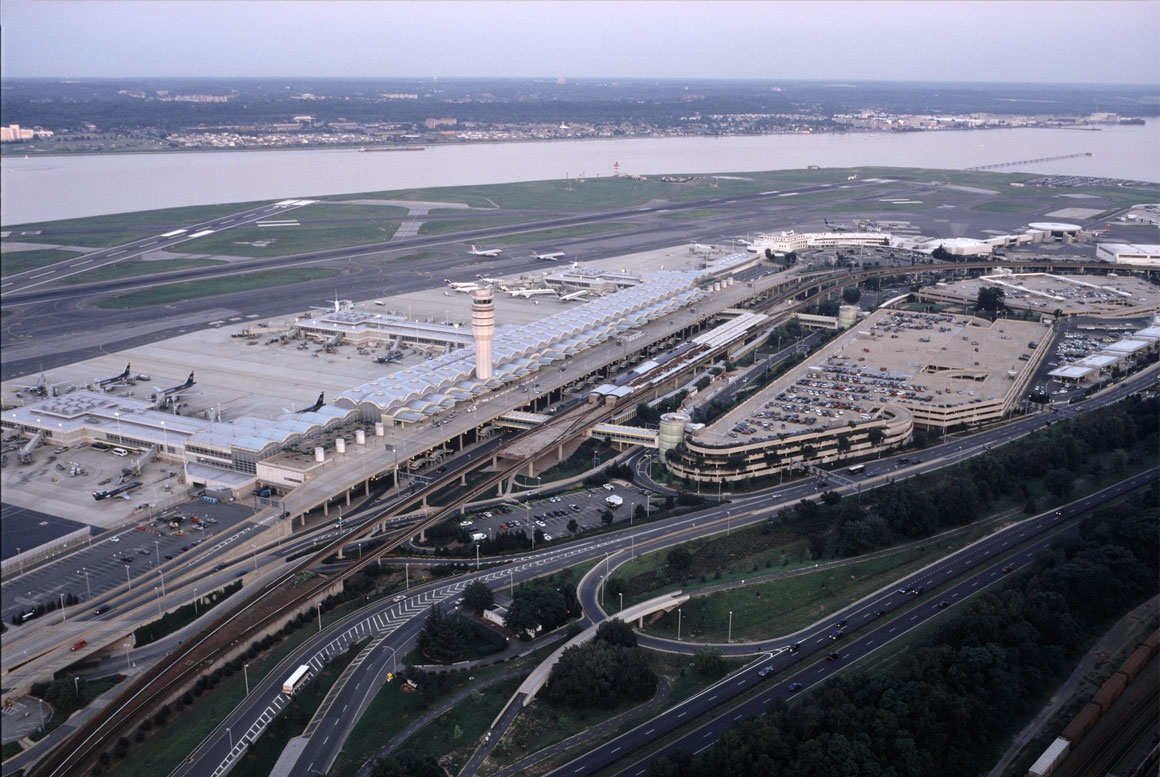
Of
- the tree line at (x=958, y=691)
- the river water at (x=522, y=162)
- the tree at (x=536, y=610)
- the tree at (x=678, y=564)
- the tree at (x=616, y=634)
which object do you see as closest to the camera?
the tree line at (x=958, y=691)

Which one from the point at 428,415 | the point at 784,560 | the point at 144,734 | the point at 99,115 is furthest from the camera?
the point at 99,115

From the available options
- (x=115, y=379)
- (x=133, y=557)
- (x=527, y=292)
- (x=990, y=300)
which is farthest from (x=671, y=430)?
(x=990, y=300)

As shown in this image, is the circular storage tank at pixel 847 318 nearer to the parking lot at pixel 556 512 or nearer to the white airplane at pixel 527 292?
the white airplane at pixel 527 292

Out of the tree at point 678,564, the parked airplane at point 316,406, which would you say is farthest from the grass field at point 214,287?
the tree at point 678,564

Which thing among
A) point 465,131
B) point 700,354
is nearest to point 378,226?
point 700,354

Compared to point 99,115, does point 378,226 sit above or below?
below

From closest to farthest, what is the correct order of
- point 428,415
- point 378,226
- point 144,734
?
point 144,734 < point 428,415 < point 378,226

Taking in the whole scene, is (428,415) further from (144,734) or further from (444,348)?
(144,734)
